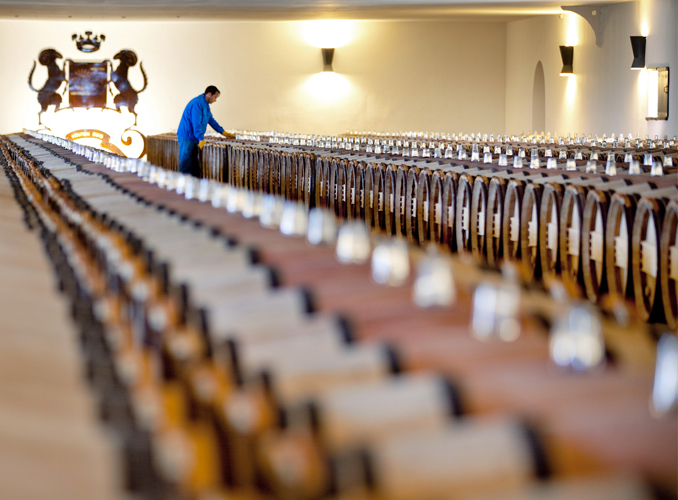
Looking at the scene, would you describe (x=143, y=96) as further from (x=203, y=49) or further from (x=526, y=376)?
(x=526, y=376)

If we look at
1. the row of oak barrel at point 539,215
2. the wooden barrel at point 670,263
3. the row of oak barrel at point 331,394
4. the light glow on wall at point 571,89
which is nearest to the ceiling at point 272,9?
the light glow on wall at point 571,89

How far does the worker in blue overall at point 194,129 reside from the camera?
31.5ft

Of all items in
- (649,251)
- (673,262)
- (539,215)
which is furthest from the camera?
(539,215)

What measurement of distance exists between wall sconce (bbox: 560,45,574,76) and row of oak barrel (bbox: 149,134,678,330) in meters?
8.14

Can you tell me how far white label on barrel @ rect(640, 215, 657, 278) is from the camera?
10.3 feet

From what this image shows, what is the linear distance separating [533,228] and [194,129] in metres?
6.61

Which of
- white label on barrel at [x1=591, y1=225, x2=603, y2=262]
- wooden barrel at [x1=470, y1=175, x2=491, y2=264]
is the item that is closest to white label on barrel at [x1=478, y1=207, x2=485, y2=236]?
wooden barrel at [x1=470, y1=175, x2=491, y2=264]

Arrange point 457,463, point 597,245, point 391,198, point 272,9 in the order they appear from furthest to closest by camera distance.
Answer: point 272,9
point 391,198
point 597,245
point 457,463

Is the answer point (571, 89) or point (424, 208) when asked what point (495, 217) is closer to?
point (424, 208)

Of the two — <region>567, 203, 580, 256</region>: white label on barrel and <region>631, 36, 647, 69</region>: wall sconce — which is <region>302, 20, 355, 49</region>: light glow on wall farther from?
<region>567, 203, 580, 256</region>: white label on barrel

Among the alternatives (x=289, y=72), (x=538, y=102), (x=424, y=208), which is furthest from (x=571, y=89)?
(x=424, y=208)

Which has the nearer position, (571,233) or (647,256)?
(647,256)

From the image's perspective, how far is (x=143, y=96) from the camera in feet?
57.9

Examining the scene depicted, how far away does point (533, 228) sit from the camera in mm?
3941
